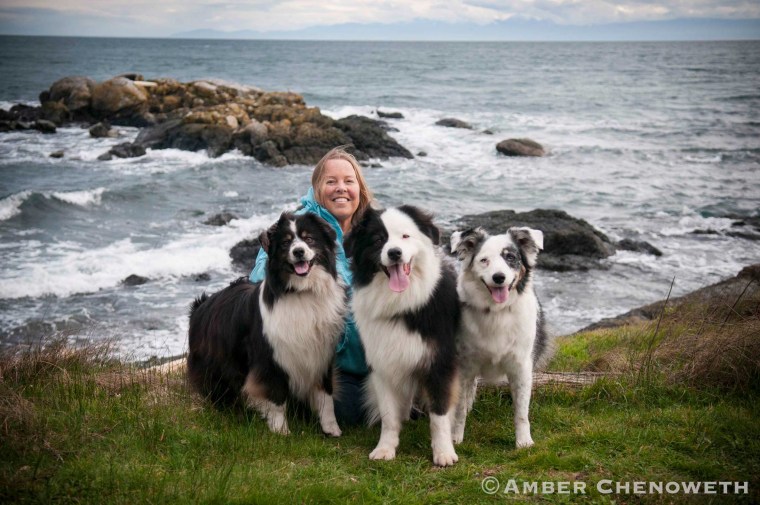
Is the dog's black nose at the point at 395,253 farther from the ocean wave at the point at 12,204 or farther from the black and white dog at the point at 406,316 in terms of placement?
the ocean wave at the point at 12,204

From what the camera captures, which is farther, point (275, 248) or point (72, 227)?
point (72, 227)

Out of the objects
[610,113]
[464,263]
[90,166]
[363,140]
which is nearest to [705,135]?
[610,113]

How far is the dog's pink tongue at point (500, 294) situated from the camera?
4465 mm

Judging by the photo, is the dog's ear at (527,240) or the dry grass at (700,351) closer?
the dog's ear at (527,240)

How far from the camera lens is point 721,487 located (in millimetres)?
3889

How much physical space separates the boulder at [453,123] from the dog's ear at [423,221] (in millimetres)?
32410

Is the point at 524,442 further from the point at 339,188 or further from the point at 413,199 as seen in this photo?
the point at 413,199

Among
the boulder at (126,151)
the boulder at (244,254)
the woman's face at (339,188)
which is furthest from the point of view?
the boulder at (126,151)

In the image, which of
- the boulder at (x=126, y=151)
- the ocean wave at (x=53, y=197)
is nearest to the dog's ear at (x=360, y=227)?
the ocean wave at (x=53, y=197)

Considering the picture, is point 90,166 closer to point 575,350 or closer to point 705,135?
point 575,350

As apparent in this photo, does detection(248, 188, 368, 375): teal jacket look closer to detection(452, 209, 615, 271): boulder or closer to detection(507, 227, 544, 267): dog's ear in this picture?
detection(507, 227, 544, 267): dog's ear

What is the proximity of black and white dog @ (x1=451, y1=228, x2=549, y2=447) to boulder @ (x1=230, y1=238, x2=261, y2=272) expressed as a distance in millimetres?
10319

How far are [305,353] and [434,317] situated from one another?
3.98 ft

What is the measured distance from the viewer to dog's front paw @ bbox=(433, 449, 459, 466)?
458 cm
